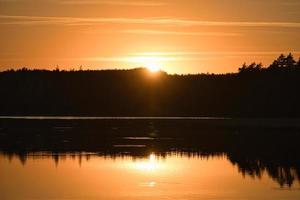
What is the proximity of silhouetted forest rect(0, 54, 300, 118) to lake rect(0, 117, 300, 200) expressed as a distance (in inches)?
2223

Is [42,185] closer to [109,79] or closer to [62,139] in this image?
[62,139]

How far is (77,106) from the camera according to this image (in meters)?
149

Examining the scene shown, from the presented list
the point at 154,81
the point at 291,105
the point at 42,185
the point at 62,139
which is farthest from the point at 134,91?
the point at 42,185

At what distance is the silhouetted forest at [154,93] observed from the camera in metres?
112

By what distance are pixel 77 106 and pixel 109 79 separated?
1289 centimetres

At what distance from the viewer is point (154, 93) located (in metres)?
147

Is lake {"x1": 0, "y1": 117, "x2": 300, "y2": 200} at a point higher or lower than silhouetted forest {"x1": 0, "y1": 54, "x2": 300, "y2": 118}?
lower

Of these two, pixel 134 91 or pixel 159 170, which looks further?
pixel 134 91

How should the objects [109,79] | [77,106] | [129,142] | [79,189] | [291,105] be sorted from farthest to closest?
[109,79] < [77,106] < [291,105] < [129,142] < [79,189]

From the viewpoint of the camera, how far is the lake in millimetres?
27141

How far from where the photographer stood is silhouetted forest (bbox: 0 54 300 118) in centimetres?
11194

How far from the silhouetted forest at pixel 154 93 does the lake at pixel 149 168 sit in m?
56.5

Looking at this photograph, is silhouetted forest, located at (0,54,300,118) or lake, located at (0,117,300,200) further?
silhouetted forest, located at (0,54,300,118)

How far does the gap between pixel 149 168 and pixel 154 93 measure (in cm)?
11285
